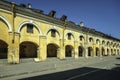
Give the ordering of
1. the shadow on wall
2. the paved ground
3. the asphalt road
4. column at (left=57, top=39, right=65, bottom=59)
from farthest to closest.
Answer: column at (left=57, top=39, right=65, bottom=59) → the paved ground → the asphalt road → the shadow on wall

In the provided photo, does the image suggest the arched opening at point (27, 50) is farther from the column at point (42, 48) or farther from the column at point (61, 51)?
the column at point (61, 51)

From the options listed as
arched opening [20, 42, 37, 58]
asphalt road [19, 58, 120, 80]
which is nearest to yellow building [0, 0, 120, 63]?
arched opening [20, 42, 37, 58]

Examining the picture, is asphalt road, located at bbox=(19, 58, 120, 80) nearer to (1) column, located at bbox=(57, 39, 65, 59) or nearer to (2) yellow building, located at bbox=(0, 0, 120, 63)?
(2) yellow building, located at bbox=(0, 0, 120, 63)

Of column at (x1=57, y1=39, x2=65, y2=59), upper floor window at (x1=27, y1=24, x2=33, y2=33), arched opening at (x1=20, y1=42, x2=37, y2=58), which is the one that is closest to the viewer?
upper floor window at (x1=27, y1=24, x2=33, y2=33)

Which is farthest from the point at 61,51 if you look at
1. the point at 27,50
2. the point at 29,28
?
the point at 29,28

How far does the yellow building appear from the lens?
68.3 feet

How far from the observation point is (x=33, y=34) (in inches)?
974

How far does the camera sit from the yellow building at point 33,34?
2081 cm

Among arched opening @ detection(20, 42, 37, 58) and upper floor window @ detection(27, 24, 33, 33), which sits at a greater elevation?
upper floor window @ detection(27, 24, 33, 33)

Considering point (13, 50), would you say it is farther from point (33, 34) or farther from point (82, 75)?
point (82, 75)

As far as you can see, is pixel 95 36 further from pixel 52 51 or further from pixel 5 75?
pixel 5 75

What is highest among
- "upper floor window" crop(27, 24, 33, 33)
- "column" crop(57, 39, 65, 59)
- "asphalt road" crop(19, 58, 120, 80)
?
"upper floor window" crop(27, 24, 33, 33)

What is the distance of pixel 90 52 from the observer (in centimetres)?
4556

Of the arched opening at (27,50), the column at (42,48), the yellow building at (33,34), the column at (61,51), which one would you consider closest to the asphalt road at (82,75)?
the yellow building at (33,34)
